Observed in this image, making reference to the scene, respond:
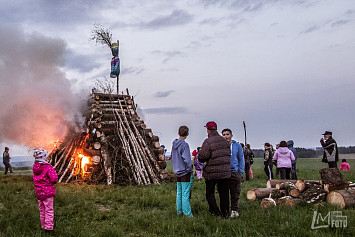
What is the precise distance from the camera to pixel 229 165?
6.10 meters

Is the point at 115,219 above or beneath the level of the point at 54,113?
beneath

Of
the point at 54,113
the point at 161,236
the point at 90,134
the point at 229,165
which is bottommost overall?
the point at 161,236

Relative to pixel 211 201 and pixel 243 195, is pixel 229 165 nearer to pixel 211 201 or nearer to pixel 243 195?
pixel 211 201

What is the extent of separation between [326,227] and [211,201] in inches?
86.3

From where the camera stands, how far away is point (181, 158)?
6406mm

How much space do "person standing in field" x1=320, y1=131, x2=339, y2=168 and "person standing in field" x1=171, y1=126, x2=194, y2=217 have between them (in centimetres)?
639

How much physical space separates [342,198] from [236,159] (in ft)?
8.87

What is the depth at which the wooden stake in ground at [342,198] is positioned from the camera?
22.3 ft

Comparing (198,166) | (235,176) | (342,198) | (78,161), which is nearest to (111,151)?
(78,161)

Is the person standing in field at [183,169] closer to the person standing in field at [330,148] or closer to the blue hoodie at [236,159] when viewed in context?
the blue hoodie at [236,159]

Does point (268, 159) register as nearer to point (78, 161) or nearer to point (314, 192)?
point (314, 192)

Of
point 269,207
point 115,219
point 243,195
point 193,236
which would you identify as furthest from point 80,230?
point 243,195

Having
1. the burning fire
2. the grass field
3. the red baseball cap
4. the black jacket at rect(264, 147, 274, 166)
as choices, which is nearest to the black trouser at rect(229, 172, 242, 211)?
the grass field

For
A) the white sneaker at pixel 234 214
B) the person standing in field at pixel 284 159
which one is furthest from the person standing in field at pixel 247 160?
the white sneaker at pixel 234 214
